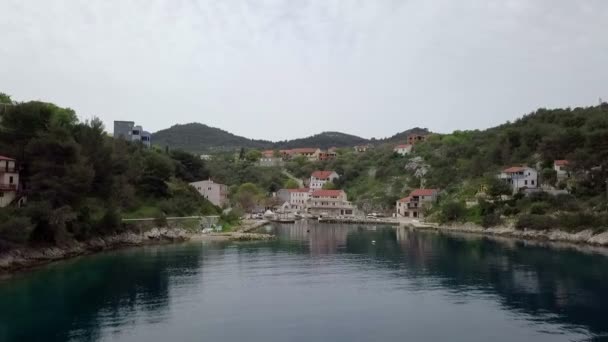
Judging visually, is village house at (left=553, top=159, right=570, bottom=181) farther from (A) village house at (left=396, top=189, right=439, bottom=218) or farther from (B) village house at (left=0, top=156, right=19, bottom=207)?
(B) village house at (left=0, top=156, right=19, bottom=207)

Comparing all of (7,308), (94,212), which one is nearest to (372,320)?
(7,308)

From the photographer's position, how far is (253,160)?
132 meters

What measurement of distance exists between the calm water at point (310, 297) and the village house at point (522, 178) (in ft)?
76.5

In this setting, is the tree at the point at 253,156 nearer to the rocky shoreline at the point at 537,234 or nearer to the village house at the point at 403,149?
the village house at the point at 403,149

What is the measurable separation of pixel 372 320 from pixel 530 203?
4513 cm

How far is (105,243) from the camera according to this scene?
146 ft

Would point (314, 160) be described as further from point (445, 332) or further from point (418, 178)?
point (445, 332)

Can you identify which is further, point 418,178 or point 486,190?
point 418,178

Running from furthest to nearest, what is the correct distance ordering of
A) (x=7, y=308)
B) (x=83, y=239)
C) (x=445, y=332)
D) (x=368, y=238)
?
(x=368, y=238), (x=83, y=239), (x=7, y=308), (x=445, y=332)

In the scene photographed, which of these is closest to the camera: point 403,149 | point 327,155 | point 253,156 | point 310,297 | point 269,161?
point 310,297

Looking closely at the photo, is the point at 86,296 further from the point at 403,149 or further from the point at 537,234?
the point at 403,149

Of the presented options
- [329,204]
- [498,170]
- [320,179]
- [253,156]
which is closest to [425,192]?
[498,170]

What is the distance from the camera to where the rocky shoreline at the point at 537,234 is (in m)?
47.8

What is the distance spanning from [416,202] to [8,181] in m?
61.1
